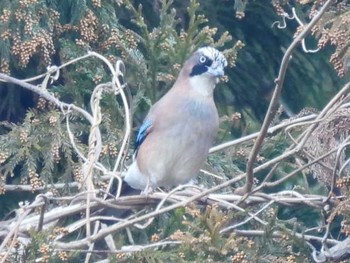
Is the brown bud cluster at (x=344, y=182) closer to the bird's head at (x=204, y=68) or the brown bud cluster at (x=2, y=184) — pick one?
the bird's head at (x=204, y=68)

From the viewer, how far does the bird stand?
16.0 feet

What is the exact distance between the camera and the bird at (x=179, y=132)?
192 inches

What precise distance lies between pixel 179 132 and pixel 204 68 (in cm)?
31

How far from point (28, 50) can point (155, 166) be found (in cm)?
74

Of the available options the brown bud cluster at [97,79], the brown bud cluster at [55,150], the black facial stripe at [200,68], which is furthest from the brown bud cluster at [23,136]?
the black facial stripe at [200,68]

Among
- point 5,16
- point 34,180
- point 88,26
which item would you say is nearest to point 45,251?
point 34,180

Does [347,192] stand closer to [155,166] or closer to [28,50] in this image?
[155,166]

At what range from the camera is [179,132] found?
497 centimetres

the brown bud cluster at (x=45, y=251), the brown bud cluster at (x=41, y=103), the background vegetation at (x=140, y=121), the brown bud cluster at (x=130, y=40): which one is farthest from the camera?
the brown bud cluster at (x=130, y=40)

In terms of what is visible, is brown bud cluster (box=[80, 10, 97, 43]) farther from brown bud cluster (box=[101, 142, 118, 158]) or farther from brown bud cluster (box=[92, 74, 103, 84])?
brown bud cluster (box=[101, 142, 118, 158])

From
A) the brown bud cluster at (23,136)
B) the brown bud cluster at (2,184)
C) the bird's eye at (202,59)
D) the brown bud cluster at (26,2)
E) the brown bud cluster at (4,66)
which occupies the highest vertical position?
the brown bud cluster at (26,2)

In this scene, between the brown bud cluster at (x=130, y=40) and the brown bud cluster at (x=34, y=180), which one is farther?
the brown bud cluster at (x=130, y=40)

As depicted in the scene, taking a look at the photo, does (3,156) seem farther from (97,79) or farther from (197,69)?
(197,69)

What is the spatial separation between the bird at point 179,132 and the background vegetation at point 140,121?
0.12 m
